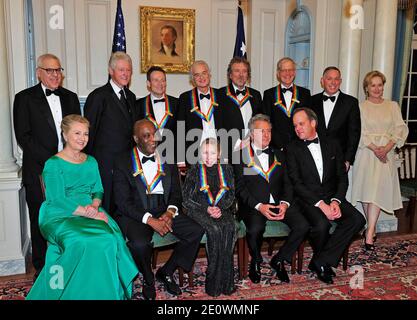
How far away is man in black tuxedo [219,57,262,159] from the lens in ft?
13.9

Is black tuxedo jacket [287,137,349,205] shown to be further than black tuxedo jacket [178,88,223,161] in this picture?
No

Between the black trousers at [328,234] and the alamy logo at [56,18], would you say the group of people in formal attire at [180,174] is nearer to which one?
the black trousers at [328,234]

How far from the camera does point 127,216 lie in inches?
135

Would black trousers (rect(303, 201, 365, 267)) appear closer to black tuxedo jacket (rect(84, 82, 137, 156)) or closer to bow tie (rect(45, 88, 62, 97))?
black tuxedo jacket (rect(84, 82, 137, 156))

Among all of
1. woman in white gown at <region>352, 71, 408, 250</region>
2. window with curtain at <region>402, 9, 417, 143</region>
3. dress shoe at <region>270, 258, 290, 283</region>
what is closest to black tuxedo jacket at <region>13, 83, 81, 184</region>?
dress shoe at <region>270, 258, 290, 283</region>

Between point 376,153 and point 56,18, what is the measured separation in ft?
13.5

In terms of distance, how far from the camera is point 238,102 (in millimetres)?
4285

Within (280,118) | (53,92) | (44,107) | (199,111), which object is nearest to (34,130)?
(44,107)

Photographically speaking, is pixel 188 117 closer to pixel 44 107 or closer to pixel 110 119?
pixel 110 119

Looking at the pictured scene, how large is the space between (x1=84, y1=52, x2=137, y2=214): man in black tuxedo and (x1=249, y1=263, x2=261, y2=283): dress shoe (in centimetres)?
130

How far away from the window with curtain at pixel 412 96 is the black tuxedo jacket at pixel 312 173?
12.7 feet

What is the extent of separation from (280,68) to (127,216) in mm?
2093

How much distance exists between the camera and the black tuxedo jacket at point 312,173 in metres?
3.85

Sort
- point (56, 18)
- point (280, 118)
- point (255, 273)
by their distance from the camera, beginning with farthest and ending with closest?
point (56, 18) → point (280, 118) → point (255, 273)
